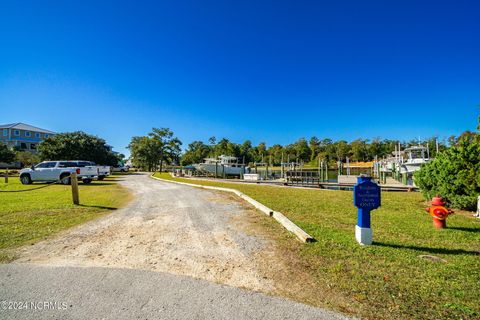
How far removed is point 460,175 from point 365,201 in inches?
250

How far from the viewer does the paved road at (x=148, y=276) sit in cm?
268

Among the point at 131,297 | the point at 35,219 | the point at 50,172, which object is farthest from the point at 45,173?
the point at 131,297

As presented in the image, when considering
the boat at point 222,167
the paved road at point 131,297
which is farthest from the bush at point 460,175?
the boat at point 222,167

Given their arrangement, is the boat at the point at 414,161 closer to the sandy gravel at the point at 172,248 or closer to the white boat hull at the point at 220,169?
the sandy gravel at the point at 172,248

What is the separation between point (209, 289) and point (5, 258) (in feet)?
12.3

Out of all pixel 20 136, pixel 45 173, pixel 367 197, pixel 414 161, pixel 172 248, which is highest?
pixel 20 136

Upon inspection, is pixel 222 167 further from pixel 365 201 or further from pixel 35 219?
pixel 365 201

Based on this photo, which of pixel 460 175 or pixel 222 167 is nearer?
pixel 460 175

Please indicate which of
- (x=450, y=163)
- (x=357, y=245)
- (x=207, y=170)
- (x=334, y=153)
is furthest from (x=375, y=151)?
(x=357, y=245)

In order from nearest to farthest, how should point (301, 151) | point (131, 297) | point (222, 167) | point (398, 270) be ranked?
1. point (131, 297)
2. point (398, 270)
3. point (222, 167)
4. point (301, 151)

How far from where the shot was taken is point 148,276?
3508mm

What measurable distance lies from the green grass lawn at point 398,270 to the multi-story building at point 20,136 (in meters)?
76.5

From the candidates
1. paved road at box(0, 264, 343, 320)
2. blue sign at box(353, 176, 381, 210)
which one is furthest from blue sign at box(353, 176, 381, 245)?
paved road at box(0, 264, 343, 320)

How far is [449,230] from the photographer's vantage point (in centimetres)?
584
